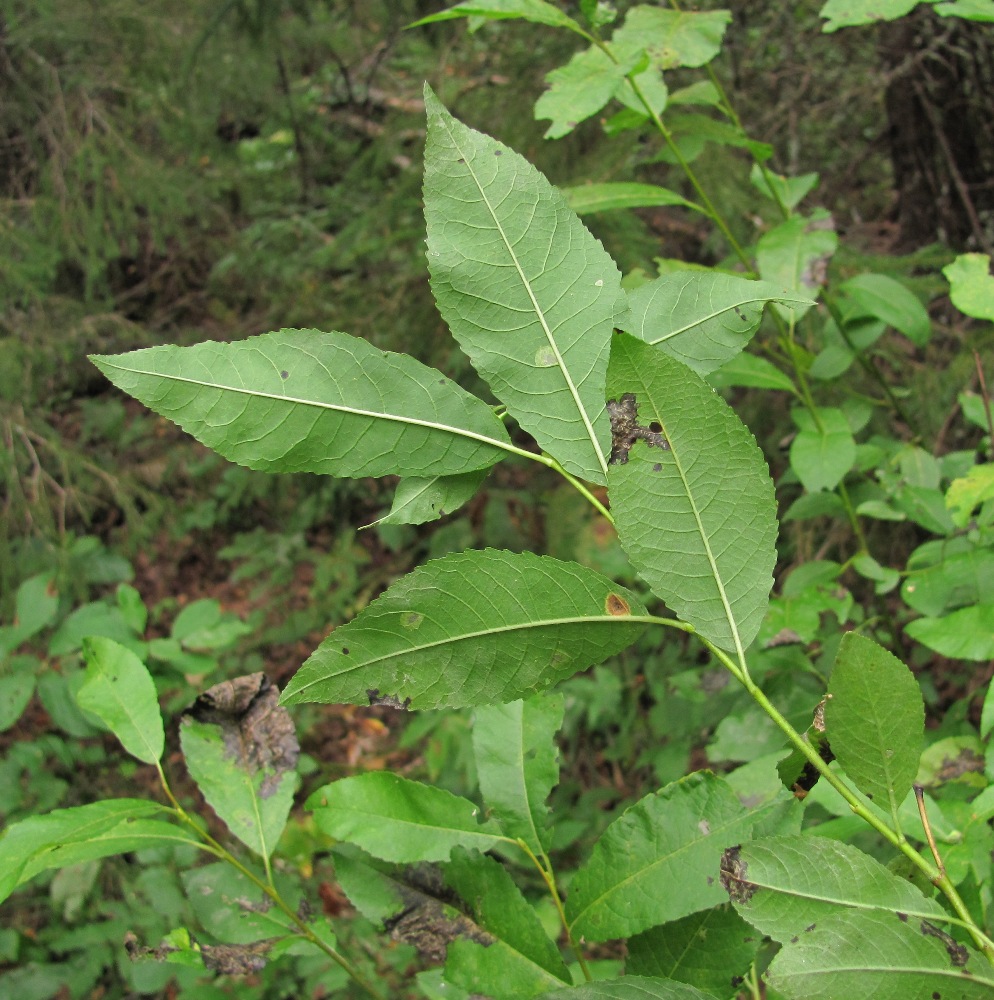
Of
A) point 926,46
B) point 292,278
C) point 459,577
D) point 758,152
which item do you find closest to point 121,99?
point 292,278

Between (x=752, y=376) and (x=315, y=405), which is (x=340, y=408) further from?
(x=752, y=376)

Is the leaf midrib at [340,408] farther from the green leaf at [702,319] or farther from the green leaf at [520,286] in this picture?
the green leaf at [702,319]

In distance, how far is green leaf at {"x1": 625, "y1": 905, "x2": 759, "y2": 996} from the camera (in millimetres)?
694

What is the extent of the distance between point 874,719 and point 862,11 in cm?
121

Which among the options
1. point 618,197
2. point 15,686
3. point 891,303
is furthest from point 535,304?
point 15,686

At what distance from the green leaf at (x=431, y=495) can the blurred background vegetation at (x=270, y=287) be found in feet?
4.34

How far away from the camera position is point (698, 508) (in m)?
0.60

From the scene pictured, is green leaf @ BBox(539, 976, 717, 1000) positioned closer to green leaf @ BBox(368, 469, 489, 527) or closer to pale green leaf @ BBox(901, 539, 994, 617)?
green leaf @ BBox(368, 469, 489, 527)

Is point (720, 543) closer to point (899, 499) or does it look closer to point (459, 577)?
point (459, 577)

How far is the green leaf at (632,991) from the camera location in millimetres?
583

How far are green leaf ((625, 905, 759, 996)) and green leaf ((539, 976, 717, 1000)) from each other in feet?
0.38

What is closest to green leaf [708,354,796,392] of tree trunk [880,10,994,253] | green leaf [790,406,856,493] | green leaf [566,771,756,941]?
green leaf [790,406,856,493]

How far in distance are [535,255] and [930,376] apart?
75.8 inches

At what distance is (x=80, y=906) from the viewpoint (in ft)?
9.08
